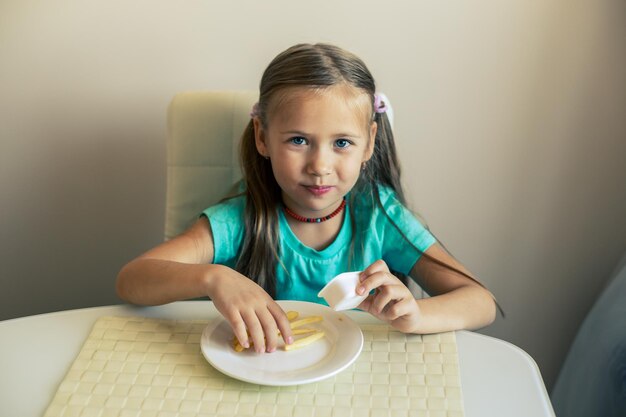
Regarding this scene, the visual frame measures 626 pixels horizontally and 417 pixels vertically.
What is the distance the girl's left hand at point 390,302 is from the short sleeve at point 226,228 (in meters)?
0.43

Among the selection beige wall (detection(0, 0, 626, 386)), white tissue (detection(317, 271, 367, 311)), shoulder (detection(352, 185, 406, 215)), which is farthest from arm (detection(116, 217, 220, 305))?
beige wall (detection(0, 0, 626, 386))

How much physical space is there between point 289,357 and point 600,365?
668mm

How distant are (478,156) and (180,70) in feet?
2.43

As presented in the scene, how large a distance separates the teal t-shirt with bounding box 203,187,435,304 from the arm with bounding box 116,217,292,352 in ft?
0.18

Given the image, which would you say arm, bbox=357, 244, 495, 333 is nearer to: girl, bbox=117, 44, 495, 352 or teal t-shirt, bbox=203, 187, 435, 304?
girl, bbox=117, 44, 495, 352

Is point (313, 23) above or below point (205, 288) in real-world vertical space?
above

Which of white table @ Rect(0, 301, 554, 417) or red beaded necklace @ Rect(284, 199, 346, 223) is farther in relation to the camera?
red beaded necklace @ Rect(284, 199, 346, 223)

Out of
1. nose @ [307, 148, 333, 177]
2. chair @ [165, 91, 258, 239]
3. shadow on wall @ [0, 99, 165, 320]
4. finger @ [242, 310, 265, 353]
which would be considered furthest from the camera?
shadow on wall @ [0, 99, 165, 320]

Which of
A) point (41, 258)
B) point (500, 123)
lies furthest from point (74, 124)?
point (500, 123)

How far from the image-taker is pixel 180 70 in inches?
65.9

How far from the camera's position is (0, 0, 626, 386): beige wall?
Result: 5.12ft

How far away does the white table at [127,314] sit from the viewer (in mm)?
850

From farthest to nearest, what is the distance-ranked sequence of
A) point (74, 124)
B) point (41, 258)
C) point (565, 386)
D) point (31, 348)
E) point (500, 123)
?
point (41, 258) < point (74, 124) < point (500, 123) < point (565, 386) < point (31, 348)

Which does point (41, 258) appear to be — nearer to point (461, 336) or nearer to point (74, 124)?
point (74, 124)
